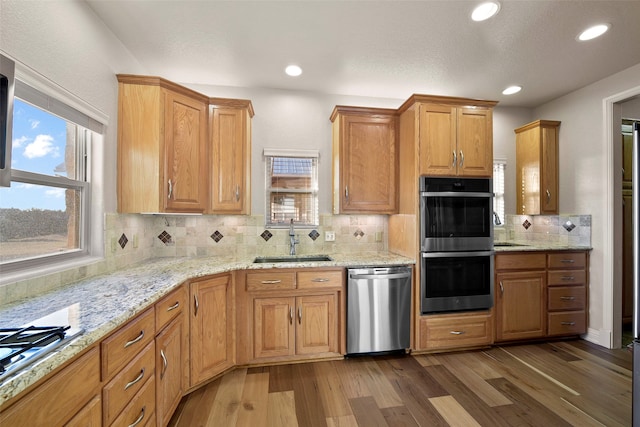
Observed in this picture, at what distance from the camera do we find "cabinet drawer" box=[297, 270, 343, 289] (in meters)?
2.43

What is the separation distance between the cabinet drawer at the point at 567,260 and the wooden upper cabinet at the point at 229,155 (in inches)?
127

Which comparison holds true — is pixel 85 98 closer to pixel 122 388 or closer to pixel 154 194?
pixel 154 194

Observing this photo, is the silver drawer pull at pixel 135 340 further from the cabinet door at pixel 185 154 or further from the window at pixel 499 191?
the window at pixel 499 191

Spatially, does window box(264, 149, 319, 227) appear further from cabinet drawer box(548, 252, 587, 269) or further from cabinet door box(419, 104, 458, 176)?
cabinet drawer box(548, 252, 587, 269)

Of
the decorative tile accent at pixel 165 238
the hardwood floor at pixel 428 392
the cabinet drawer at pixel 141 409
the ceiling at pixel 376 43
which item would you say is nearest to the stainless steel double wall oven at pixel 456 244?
the hardwood floor at pixel 428 392

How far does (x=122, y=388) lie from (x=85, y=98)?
1747 millimetres

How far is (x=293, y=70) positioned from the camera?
2.65 m

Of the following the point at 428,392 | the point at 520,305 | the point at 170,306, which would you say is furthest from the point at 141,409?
the point at 520,305

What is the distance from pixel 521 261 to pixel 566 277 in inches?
22.3

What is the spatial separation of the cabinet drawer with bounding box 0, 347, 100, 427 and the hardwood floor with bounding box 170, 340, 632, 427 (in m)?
1.05

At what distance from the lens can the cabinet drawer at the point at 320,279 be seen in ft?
7.96

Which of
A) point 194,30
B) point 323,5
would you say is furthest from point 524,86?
point 194,30

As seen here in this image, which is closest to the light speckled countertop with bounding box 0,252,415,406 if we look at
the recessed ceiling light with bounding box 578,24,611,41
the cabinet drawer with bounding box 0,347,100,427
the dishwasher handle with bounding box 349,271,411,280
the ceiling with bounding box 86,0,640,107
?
the cabinet drawer with bounding box 0,347,100,427

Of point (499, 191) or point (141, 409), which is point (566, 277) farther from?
point (141, 409)
